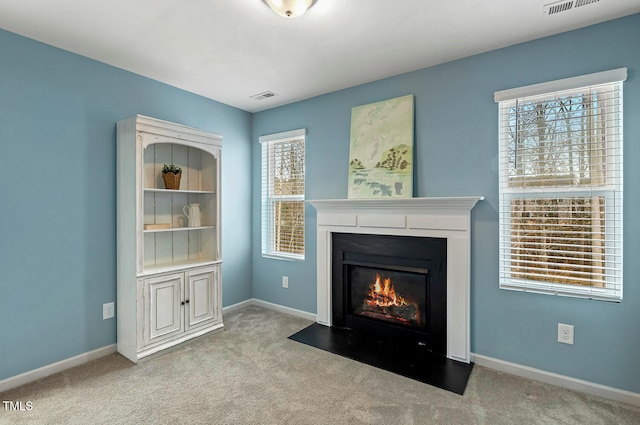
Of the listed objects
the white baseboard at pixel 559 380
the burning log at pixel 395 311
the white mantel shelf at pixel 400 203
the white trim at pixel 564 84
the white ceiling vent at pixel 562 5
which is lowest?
the white baseboard at pixel 559 380

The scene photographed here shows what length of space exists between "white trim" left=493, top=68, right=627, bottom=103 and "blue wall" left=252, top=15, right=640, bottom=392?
0.22ft

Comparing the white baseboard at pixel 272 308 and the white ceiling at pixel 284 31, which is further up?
the white ceiling at pixel 284 31

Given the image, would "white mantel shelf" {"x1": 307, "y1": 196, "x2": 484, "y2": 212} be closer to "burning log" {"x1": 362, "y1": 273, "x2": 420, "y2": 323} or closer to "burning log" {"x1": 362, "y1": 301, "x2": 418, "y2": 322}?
"burning log" {"x1": 362, "y1": 273, "x2": 420, "y2": 323}

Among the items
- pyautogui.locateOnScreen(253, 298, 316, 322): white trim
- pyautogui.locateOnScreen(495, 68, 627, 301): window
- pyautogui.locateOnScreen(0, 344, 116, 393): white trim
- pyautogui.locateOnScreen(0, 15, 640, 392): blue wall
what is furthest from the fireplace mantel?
pyautogui.locateOnScreen(0, 344, 116, 393): white trim

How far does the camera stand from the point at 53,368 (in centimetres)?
244

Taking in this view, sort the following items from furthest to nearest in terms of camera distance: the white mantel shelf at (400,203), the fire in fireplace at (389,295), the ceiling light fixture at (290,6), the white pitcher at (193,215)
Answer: the white pitcher at (193,215), the fire in fireplace at (389,295), the white mantel shelf at (400,203), the ceiling light fixture at (290,6)

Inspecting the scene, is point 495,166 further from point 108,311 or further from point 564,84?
point 108,311

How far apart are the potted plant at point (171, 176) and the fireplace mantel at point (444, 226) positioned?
1.45 meters

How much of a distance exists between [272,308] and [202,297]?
105 cm

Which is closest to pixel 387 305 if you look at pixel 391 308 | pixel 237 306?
pixel 391 308

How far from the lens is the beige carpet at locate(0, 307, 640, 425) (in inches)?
76.0

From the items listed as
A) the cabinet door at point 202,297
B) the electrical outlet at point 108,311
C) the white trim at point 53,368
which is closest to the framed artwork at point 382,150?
the cabinet door at point 202,297

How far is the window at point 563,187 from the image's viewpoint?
214 cm

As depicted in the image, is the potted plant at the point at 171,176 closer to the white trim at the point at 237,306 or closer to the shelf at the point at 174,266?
the shelf at the point at 174,266
